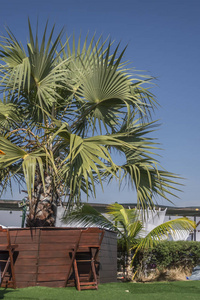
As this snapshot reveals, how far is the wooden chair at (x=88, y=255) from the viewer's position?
754 centimetres

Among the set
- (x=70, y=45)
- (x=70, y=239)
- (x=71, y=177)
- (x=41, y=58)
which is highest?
(x=70, y=45)

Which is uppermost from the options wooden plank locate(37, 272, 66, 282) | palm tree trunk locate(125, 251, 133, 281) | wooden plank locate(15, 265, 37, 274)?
wooden plank locate(15, 265, 37, 274)

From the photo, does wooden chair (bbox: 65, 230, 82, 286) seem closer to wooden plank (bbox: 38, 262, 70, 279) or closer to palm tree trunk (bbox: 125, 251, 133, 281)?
wooden plank (bbox: 38, 262, 70, 279)

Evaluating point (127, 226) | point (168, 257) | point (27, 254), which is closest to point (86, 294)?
point (27, 254)

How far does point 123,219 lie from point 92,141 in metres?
4.24

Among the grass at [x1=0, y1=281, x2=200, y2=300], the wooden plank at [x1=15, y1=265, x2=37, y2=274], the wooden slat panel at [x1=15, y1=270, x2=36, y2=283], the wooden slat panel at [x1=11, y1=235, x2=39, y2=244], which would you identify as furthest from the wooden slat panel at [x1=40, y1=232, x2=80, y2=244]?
the grass at [x1=0, y1=281, x2=200, y2=300]

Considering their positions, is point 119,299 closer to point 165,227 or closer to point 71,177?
point 71,177

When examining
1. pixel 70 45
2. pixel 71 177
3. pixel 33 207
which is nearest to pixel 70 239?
pixel 33 207

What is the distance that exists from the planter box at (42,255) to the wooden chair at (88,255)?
0.63 ft

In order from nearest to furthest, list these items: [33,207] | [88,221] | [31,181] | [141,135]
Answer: [31,181] < [33,207] < [141,135] < [88,221]

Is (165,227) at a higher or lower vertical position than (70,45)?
lower

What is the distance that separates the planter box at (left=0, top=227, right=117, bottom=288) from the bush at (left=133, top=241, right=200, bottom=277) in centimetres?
416

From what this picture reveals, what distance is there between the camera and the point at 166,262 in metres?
11.9

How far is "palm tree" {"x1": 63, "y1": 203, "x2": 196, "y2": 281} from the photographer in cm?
1008
